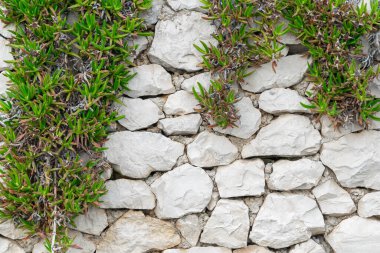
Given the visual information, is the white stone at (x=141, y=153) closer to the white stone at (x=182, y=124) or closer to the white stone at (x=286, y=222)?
the white stone at (x=182, y=124)

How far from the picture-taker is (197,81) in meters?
2.72

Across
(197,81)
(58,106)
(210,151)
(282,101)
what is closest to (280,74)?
(282,101)

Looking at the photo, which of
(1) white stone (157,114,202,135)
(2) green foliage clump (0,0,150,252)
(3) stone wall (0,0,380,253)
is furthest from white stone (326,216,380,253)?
(2) green foliage clump (0,0,150,252)

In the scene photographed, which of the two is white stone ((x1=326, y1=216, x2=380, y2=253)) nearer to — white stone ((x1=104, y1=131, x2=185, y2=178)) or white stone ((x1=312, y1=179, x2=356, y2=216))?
white stone ((x1=312, y1=179, x2=356, y2=216))

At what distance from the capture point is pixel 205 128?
2730 mm

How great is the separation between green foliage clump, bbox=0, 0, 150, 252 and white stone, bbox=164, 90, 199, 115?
24 centimetres

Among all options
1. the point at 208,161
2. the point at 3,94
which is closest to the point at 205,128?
the point at 208,161

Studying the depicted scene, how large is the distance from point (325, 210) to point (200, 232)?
2.05ft

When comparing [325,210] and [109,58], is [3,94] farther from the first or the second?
[325,210]

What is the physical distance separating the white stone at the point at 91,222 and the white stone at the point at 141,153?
239 mm

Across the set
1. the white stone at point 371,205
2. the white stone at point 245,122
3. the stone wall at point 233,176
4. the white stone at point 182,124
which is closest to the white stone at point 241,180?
the stone wall at point 233,176

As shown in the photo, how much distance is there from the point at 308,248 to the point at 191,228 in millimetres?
580

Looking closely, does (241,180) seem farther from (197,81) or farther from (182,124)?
(197,81)

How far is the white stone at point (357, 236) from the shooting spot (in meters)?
2.63
